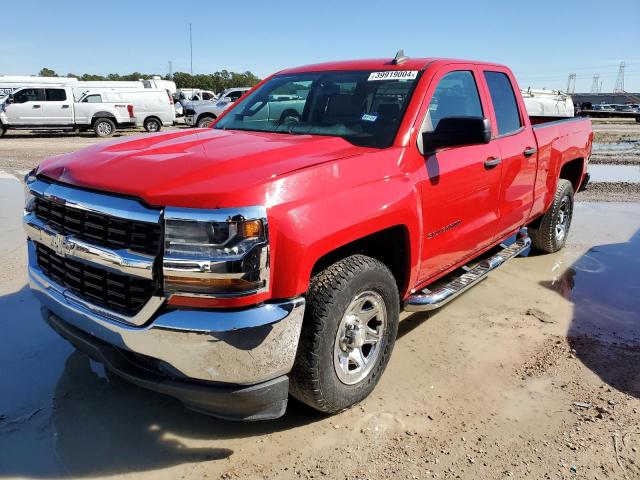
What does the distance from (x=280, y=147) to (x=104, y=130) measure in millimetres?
21335

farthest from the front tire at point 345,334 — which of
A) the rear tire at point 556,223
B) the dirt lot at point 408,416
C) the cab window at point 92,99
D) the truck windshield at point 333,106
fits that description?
the cab window at point 92,99

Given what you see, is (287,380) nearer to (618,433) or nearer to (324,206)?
(324,206)

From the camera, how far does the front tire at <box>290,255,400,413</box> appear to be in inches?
99.8

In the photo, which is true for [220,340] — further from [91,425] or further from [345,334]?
[91,425]

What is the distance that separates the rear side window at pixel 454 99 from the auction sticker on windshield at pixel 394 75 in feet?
0.63

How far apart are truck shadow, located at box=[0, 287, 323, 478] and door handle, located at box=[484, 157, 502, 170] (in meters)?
2.11

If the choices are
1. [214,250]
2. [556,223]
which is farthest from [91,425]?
[556,223]

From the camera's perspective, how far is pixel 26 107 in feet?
68.1

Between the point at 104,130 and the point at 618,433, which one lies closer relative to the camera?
the point at 618,433

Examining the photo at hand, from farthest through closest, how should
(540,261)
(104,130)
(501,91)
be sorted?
1. (104,130)
2. (540,261)
3. (501,91)

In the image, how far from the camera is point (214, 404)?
7.63 ft

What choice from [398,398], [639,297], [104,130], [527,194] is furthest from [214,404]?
[104,130]

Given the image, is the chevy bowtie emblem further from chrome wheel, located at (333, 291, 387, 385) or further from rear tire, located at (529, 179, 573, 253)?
rear tire, located at (529, 179, 573, 253)

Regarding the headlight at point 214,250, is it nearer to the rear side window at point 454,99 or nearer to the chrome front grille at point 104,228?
the chrome front grille at point 104,228
